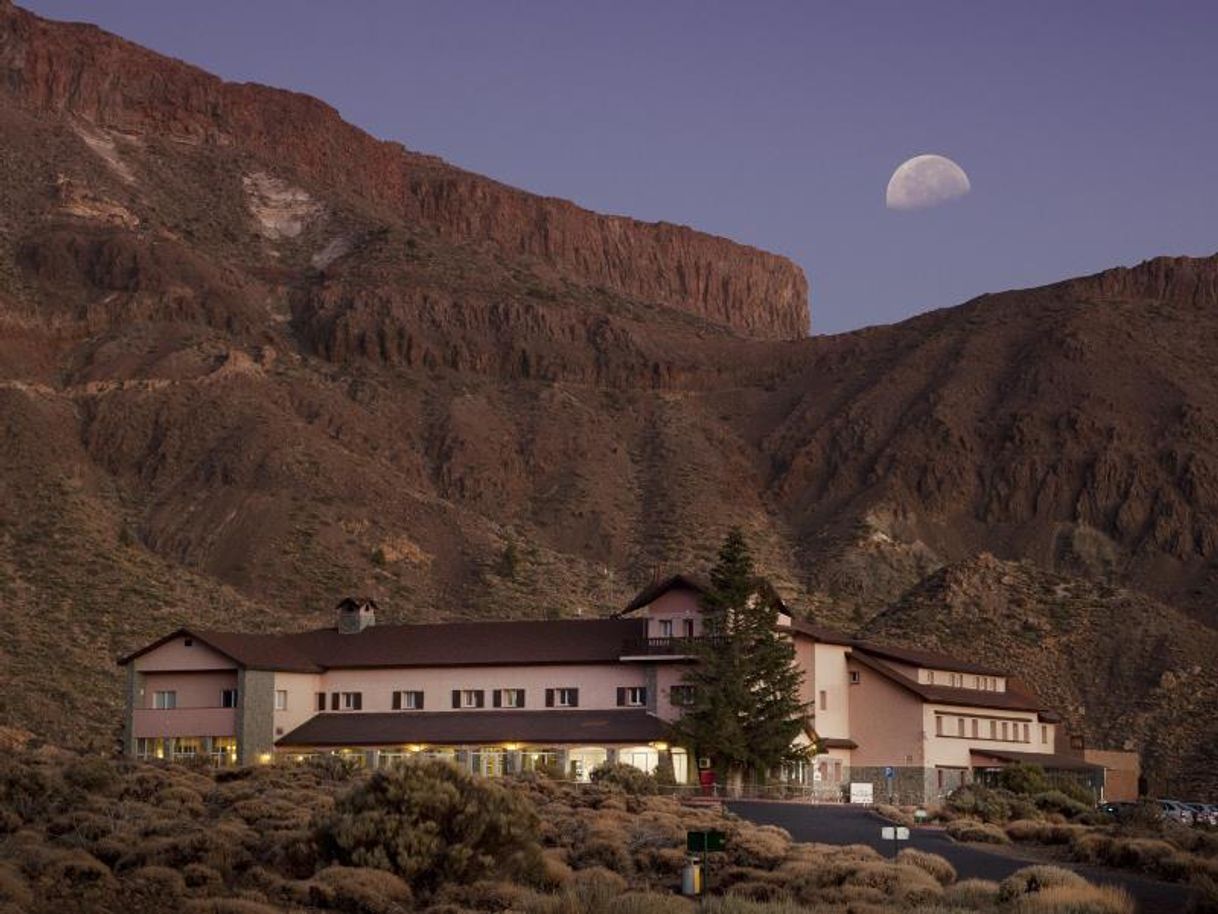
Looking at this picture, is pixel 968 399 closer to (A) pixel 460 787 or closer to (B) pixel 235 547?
(B) pixel 235 547

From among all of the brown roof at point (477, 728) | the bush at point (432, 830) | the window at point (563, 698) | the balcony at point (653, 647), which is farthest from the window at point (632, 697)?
the bush at point (432, 830)

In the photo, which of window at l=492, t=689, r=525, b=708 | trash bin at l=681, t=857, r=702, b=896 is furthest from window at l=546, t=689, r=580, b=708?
trash bin at l=681, t=857, r=702, b=896

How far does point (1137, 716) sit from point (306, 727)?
136 feet

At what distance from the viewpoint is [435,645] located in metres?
82.4

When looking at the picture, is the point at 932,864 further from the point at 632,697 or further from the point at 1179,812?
the point at 632,697

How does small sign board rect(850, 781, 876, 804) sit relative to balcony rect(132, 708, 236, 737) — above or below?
below

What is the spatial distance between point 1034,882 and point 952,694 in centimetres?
5075

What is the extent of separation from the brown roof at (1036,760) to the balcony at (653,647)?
1416cm

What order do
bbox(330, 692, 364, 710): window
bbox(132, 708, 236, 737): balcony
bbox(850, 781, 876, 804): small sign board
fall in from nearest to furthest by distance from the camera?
bbox(850, 781, 876, 804): small sign board, bbox(132, 708, 236, 737): balcony, bbox(330, 692, 364, 710): window

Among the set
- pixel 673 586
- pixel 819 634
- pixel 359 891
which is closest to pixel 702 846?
pixel 359 891

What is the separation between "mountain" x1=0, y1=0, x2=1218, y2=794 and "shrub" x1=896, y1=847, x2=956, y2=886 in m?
71.3

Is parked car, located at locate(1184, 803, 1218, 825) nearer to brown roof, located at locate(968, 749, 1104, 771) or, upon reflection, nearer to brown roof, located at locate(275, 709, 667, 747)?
brown roof, located at locate(968, 749, 1104, 771)

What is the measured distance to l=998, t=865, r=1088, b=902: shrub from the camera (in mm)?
32688

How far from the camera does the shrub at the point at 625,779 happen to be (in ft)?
212
